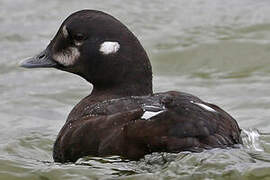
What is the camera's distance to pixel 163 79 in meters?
9.16

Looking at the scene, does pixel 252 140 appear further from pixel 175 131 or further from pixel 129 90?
pixel 175 131

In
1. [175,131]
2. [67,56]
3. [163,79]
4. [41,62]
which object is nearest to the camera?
[175,131]

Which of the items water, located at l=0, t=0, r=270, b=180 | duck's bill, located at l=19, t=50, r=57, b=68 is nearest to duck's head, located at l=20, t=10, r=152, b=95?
duck's bill, located at l=19, t=50, r=57, b=68

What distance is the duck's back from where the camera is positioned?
5520mm

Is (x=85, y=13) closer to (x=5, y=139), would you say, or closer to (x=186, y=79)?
(x=5, y=139)

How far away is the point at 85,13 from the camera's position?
21.1 ft

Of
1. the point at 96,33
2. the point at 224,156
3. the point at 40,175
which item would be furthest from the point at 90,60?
the point at 224,156

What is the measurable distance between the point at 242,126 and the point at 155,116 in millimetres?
2214

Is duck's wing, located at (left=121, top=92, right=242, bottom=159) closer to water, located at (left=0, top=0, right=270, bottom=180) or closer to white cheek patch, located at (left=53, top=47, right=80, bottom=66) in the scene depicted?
water, located at (left=0, top=0, right=270, bottom=180)

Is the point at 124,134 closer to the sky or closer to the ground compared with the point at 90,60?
closer to the ground

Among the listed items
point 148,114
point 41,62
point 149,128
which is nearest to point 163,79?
point 41,62

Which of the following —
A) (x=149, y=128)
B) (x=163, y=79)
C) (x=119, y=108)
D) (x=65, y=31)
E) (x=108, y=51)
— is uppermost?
(x=65, y=31)

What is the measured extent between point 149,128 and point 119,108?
0.41 m

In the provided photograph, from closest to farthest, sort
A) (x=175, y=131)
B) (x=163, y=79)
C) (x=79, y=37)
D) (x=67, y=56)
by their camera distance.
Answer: (x=175, y=131) < (x=79, y=37) < (x=67, y=56) < (x=163, y=79)
